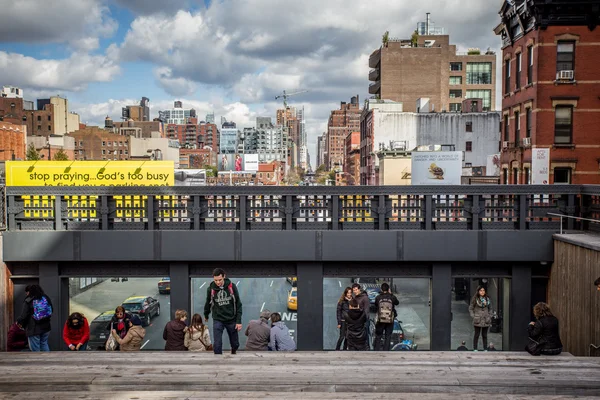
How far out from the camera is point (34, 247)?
14.2 metres

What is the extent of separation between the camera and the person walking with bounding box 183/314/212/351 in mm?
10891

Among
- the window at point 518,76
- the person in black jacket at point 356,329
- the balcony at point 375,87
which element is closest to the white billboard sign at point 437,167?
the window at point 518,76

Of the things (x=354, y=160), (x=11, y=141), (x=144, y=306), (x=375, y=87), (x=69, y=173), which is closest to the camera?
(x=144, y=306)

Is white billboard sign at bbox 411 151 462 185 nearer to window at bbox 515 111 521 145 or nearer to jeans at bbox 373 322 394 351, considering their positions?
window at bbox 515 111 521 145

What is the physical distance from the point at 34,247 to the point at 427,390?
10.9m

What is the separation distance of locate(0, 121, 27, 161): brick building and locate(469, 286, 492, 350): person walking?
8191 cm

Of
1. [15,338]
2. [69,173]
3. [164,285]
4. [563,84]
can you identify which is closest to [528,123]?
[563,84]

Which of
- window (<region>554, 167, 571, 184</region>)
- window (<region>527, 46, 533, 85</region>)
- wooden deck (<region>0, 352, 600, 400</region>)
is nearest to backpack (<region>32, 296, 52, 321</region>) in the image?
→ wooden deck (<region>0, 352, 600, 400</region>)

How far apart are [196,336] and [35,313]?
132 inches

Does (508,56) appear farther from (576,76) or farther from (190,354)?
(190,354)

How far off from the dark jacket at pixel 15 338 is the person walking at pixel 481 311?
10403 millimetres

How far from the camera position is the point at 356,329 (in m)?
11.6

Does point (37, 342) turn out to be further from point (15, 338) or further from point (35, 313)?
point (35, 313)

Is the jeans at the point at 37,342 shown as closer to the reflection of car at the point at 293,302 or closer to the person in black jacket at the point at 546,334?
the reflection of car at the point at 293,302
